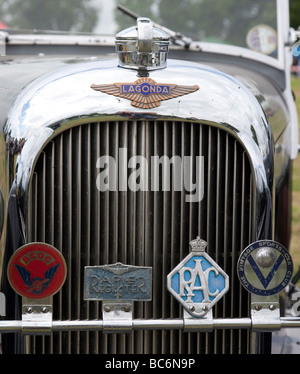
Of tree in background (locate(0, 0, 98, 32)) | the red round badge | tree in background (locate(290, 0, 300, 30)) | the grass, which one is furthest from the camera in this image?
the grass

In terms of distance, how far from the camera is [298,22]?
16.4 feet

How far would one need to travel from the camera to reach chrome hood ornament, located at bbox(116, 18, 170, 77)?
2.78m

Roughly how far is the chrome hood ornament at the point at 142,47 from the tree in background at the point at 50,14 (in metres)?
1.34

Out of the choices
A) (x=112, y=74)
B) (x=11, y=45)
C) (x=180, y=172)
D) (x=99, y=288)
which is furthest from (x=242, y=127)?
(x=11, y=45)

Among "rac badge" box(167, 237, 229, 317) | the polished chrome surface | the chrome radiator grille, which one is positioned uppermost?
the polished chrome surface

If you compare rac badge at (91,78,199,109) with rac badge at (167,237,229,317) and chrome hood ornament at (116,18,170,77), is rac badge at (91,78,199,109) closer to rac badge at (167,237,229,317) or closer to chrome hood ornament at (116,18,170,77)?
chrome hood ornament at (116,18,170,77)

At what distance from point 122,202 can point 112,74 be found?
455 millimetres

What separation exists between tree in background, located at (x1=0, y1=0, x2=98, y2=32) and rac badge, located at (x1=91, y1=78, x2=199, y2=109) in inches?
56.7

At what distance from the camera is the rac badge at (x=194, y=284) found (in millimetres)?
2695

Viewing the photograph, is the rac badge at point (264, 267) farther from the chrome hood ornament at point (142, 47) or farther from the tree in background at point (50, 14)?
the tree in background at point (50, 14)

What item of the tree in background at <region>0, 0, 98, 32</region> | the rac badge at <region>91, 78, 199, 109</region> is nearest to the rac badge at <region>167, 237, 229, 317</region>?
the rac badge at <region>91, 78, 199, 109</region>

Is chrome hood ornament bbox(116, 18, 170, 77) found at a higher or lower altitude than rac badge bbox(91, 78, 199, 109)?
higher

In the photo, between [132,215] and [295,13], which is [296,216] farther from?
[132,215]

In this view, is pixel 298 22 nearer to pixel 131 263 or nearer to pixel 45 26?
pixel 45 26
